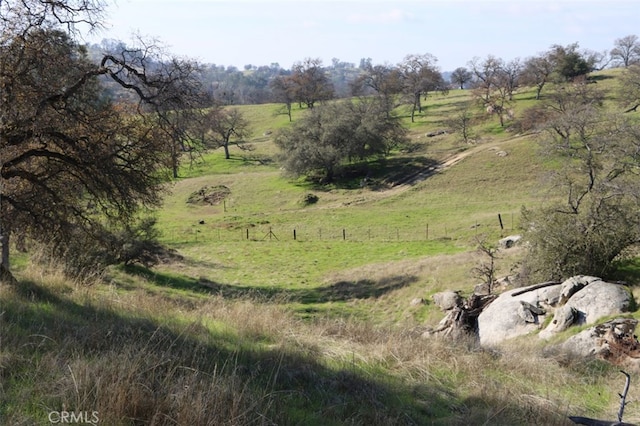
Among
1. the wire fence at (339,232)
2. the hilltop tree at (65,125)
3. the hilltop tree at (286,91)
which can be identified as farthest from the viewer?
the hilltop tree at (286,91)

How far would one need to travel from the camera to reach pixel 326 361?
22.0 ft

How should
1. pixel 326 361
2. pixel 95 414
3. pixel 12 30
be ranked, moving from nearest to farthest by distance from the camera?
pixel 95 414 → pixel 326 361 → pixel 12 30

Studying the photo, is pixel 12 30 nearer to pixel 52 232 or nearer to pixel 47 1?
pixel 47 1

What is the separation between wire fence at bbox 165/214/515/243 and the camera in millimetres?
38188

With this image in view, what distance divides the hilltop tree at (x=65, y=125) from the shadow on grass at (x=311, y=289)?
9.01 metres

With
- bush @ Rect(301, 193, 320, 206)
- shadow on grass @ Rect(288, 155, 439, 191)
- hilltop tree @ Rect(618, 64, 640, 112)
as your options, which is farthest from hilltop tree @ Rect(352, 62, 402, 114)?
bush @ Rect(301, 193, 320, 206)

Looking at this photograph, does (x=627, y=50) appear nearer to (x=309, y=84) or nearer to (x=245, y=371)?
(x=309, y=84)

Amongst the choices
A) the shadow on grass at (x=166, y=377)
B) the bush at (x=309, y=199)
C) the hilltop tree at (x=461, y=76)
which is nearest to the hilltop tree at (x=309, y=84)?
the hilltop tree at (x=461, y=76)

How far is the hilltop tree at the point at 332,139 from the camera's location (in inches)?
2400

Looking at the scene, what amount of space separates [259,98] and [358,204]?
123181mm

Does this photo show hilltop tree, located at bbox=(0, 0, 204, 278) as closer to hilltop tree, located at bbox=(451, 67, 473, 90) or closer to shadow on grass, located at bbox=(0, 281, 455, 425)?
shadow on grass, located at bbox=(0, 281, 455, 425)

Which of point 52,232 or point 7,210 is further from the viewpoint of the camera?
point 52,232

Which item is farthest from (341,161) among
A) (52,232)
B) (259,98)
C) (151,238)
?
(259,98)

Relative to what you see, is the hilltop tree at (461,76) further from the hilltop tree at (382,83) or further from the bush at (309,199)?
the bush at (309,199)
